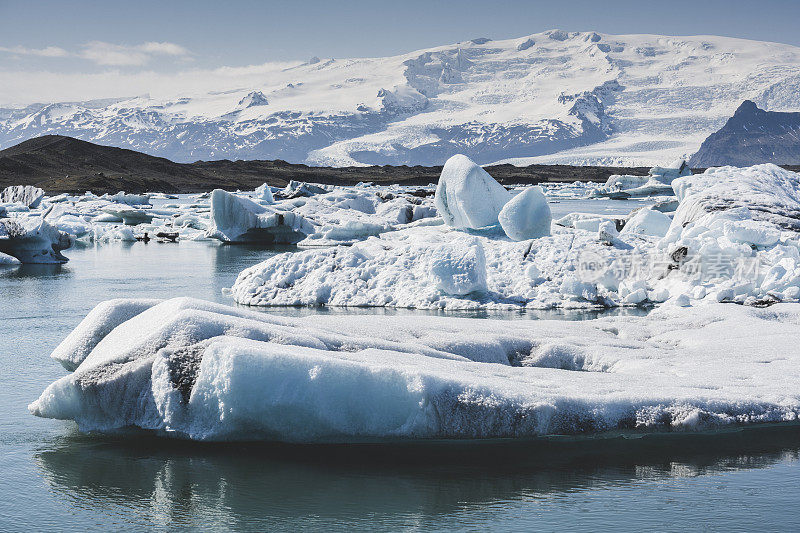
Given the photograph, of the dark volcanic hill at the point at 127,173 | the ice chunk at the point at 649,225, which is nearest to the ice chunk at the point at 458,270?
the ice chunk at the point at 649,225

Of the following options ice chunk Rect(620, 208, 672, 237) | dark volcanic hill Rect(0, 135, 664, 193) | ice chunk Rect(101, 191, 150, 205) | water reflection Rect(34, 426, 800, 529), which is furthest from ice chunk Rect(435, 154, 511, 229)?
dark volcanic hill Rect(0, 135, 664, 193)

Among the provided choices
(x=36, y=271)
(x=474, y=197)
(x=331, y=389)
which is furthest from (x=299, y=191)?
(x=331, y=389)

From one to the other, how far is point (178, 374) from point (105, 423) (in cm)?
70

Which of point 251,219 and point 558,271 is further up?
point 251,219

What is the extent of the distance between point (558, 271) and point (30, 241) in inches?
535

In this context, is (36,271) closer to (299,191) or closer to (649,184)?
(299,191)

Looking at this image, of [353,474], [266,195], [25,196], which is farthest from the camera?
[266,195]

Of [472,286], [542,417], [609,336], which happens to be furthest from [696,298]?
[542,417]

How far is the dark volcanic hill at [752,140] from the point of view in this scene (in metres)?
156

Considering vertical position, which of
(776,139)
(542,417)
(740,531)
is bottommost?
(740,531)

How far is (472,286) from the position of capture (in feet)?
39.2

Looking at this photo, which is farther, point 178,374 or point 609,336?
point 609,336

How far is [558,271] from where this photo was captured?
494 inches

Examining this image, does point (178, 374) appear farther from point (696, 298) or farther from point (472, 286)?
point (696, 298)
